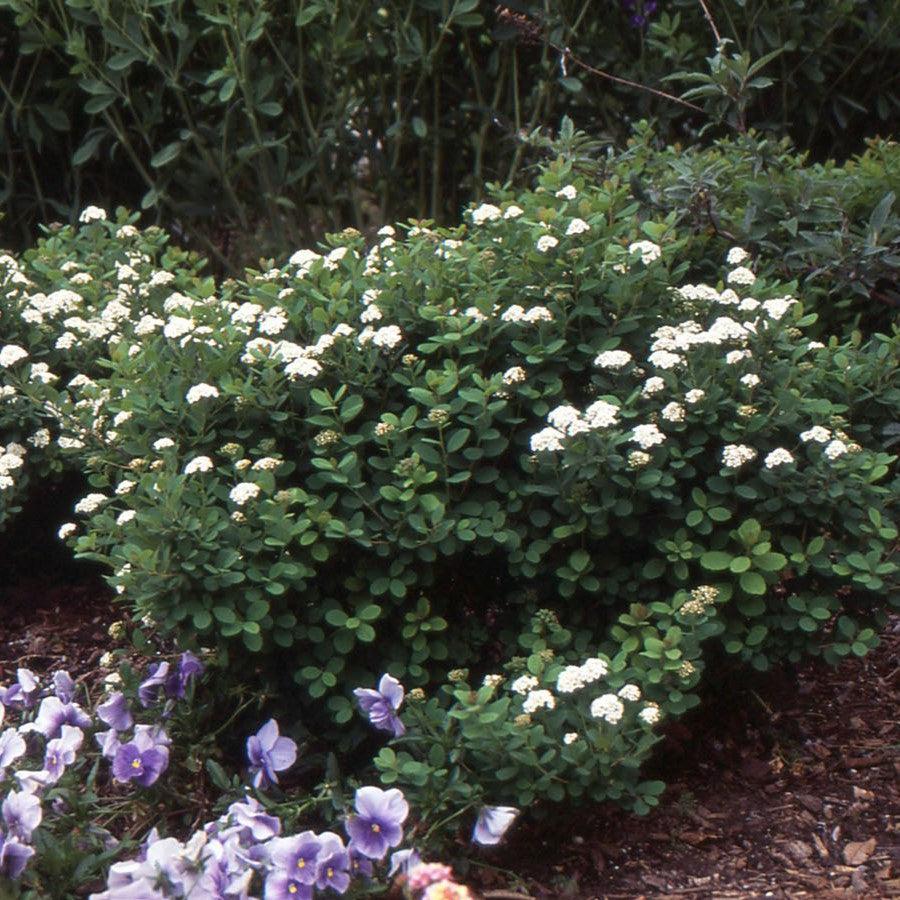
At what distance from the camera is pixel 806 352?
3.22m

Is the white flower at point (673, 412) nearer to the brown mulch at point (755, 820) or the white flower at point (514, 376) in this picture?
the white flower at point (514, 376)

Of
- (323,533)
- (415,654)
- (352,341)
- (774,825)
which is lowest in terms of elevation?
(774,825)

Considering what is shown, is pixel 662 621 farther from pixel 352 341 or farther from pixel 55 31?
pixel 55 31

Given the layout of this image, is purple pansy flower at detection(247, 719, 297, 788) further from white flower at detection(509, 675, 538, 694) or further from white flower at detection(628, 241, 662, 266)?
white flower at detection(628, 241, 662, 266)

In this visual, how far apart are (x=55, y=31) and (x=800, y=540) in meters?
3.70

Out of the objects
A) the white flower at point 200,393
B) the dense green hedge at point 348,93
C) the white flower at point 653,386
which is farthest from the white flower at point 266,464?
the dense green hedge at point 348,93

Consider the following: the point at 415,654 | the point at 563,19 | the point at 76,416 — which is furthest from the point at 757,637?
the point at 563,19

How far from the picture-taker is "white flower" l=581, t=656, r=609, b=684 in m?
2.63

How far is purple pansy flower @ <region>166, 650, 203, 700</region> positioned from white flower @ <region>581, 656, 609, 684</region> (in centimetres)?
79

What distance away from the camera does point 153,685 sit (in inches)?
116

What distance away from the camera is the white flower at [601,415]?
9.05ft

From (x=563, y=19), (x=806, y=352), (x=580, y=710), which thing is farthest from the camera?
(x=563, y=19)

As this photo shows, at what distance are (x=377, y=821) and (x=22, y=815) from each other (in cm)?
64

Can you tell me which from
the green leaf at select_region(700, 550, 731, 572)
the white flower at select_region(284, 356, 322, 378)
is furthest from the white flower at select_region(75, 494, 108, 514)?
the green leaf at select_region(700, 550, 731, 572)
